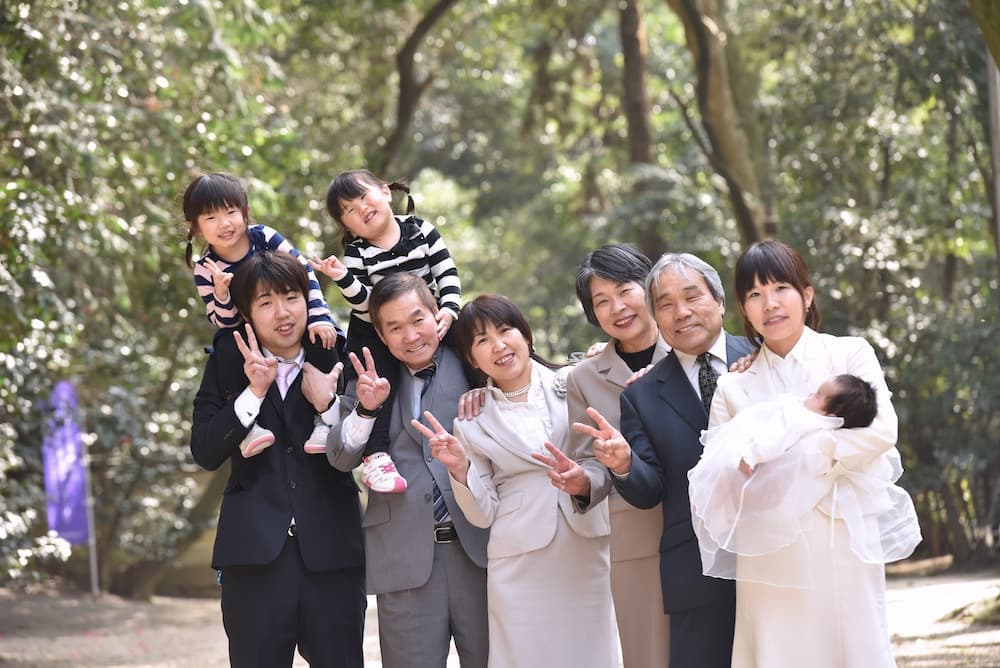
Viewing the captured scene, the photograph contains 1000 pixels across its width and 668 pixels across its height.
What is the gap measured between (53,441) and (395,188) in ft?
22.4

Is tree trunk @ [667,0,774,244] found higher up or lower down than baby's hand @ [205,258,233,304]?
higher up

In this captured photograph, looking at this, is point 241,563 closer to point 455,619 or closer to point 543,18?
point 455,619

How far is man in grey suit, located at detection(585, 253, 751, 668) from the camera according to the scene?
3830 millimetres

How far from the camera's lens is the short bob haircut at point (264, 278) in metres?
4.25

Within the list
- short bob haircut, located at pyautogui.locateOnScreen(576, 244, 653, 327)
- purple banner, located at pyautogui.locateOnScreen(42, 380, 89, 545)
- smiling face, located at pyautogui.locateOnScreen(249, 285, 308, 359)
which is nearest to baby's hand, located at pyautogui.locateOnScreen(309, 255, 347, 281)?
smiling face, located at pyautogui.locateOnScreen(249, 285, 308, 359)

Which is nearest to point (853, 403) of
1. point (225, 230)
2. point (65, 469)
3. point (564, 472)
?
point (564, 472)

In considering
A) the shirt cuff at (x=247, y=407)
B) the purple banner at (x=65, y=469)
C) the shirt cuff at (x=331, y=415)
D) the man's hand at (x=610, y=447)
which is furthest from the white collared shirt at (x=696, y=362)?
the purple banner at (x=65, y=469)

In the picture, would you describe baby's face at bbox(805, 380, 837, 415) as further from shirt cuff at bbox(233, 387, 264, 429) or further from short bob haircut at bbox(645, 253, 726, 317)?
shirt cuff at bbox(233, 387, 264, 429)

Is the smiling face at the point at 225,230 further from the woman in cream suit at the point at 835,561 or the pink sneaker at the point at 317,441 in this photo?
the woman in cream suit at the point at 835,561

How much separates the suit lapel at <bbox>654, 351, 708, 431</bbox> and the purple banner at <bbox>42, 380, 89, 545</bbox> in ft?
23.3

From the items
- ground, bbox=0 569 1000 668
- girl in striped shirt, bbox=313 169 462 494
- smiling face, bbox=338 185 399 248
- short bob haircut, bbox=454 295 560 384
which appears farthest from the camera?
ground, bbox=0 569 1000 668

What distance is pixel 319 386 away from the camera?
423cm

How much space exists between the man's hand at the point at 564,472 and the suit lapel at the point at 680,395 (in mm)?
366

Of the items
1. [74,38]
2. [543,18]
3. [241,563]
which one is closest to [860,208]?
[543,18]
